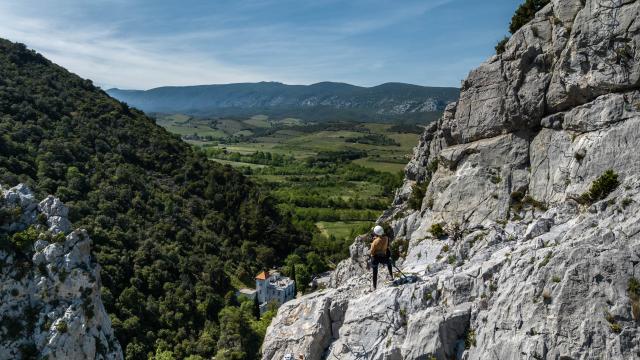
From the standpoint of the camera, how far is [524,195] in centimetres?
2739

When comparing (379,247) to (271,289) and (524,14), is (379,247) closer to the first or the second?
(524,14)

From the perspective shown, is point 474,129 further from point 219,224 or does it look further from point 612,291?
point 219,224

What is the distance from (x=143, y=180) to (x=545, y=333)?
8897 cm

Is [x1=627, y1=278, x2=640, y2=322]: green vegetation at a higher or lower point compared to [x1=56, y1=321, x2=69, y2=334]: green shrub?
higher

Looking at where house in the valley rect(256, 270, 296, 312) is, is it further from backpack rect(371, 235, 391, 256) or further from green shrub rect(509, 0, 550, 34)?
backpack rect(371, 235, 391, 256)

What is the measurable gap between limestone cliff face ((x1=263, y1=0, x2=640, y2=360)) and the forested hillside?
1619 inches

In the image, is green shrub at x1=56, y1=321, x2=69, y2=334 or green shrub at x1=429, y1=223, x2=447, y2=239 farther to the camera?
green shrub at x1=56, y1=321, x2=69, y2=334

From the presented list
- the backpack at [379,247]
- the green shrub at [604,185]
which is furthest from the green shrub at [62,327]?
the green shrub at [604,185]

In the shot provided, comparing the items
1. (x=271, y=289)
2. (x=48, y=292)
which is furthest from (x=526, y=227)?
(x=271, y=289)

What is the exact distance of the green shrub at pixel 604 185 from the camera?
73.2 feet

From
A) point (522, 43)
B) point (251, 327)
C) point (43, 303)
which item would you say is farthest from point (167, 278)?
point (522, 43)

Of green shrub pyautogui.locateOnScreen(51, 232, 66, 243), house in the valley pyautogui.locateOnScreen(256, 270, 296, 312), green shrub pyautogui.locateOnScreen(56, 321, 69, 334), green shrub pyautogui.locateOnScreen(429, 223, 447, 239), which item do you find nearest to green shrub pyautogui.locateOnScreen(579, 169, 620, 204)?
green shrub pyautogui.locateOnScreen(429, 223, 447, 239)

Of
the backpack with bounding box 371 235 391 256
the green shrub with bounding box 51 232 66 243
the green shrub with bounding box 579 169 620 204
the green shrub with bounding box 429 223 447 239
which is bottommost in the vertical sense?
the green shrub with bounding box 51 232 66 243

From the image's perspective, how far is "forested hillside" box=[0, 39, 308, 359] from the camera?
214ft
